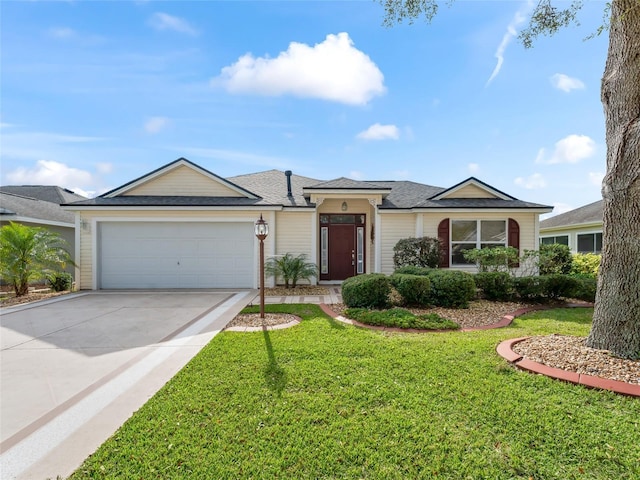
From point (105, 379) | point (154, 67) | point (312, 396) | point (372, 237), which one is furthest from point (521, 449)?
point (154, 67)

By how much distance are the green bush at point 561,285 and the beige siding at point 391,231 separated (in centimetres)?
443

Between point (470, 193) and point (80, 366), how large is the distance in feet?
41.0

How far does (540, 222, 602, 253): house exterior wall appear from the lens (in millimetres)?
15448

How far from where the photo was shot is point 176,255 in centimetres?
1105

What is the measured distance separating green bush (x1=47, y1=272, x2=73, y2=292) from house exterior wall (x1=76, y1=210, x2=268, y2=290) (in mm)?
504

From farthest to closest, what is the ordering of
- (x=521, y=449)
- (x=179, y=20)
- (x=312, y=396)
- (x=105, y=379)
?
(x=179, y=20) < (x=105, y=379) < (x=312, y=396) < (x=521, y=449)

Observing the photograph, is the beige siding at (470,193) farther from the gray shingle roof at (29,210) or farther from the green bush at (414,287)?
the gray shingle roof at (29,210)

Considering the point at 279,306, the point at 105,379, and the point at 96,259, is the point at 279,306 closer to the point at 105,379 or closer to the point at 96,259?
the point at 105,379

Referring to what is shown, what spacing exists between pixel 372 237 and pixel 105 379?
9.60 meters

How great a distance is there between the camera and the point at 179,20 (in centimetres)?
823

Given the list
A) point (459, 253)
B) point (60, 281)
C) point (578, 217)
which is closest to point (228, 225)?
point (60, 281)

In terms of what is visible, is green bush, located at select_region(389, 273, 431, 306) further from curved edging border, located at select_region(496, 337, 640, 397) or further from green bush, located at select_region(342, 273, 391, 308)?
curved edging border, located at select_region(496, 337, 640, 397)

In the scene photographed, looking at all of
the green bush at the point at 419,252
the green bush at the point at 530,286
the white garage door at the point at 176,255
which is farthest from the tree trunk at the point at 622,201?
the white garage door at the point at 176,255

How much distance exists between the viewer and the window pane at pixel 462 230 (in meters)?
11.4
